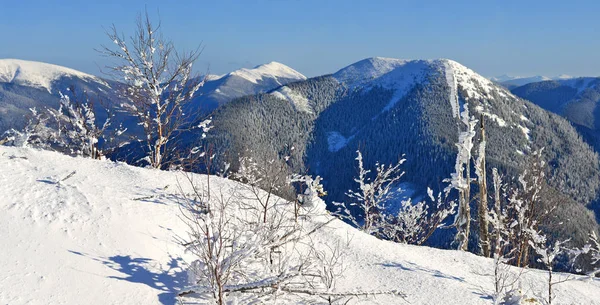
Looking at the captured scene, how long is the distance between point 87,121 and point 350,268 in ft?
42.9

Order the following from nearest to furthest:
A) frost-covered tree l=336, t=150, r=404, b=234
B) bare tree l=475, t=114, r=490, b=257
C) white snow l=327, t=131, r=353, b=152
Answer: bare tree l=475, t=114, r=490, b=257 < frost-covered tree l=336, t=150, r=404, b=234 < white snow l=327, t=131, r=353, b=152

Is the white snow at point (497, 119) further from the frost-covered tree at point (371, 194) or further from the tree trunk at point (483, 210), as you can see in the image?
the tree trunk at point (483, 210)

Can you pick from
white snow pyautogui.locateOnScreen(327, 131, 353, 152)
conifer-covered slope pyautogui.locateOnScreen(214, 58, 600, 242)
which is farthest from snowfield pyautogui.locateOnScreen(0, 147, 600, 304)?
white snow pyautogui.locateOnScreen(327, 131, 353, 152)

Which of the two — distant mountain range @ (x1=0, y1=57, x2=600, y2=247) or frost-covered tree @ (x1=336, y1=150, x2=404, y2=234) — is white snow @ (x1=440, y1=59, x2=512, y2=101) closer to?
distant mountain range @ (x1=0, y1=57, x2=600, y2=247)

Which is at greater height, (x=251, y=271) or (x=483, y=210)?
(x=251, y=271)

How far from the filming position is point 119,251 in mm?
6320

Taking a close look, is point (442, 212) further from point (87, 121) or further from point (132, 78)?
point (87, 121)

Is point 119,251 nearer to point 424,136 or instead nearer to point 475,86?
point 424,136

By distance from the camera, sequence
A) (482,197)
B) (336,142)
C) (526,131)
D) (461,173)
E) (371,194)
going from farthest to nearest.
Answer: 1. (336,142)
2. (526,131)
3. (371,194)
4. (461,173)
5. (482,197)

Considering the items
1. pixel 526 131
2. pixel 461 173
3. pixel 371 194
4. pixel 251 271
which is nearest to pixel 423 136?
pixel 526 131

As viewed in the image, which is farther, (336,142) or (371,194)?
(336,142)

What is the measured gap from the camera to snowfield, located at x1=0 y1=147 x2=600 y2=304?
18.1 feet

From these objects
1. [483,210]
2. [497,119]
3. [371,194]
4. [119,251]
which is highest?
[497,119]

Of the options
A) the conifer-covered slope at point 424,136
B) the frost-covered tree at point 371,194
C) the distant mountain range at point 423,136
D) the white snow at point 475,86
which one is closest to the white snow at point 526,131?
the distant mountain range at point 423,136
